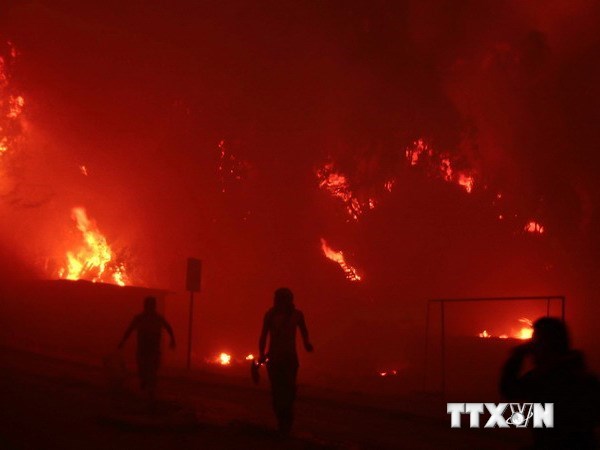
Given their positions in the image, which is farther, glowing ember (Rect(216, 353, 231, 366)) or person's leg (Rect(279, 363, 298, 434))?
glowing ember (Rect(216, 353, 231, 366))

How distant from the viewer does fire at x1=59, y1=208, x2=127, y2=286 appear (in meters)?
34.3

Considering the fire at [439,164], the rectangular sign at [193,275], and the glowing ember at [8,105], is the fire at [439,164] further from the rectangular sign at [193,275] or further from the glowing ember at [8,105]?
the rectangular sign at [193,275]

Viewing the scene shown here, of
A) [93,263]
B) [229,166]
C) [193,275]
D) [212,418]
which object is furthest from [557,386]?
[229,166]

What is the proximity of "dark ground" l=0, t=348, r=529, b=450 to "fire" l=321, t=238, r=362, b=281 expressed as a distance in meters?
23.3

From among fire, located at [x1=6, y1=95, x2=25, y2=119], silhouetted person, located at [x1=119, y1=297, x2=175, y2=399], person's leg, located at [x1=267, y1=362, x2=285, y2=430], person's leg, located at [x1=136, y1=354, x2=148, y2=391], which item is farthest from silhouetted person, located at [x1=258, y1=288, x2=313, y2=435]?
fire, located at [x1=6, y1=95, x2=25, y2=119]

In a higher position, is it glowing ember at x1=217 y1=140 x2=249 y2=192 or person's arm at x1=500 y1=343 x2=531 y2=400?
glowing ember at x1=217 y1=140 x2=249 y2=192

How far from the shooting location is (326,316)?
37750mm

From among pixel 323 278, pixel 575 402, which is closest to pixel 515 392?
pixel 575 402

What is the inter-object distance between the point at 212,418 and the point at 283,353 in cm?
209

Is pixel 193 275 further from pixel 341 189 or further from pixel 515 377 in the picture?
pixel 341 189

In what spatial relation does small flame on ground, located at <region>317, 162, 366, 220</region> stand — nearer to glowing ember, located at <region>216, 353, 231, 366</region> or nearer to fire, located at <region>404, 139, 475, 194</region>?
fire, located at <region>404, 139, 475, 194</region>

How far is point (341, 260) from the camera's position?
1596 inches

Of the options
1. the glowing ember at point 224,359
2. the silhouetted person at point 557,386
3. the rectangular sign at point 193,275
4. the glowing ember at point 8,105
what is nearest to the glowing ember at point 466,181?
the glowing ember at point 224,359

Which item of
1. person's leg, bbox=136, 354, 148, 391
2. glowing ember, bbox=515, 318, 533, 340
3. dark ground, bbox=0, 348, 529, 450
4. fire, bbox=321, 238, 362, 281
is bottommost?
dark ground, bbox=0, 348, 529, 450
